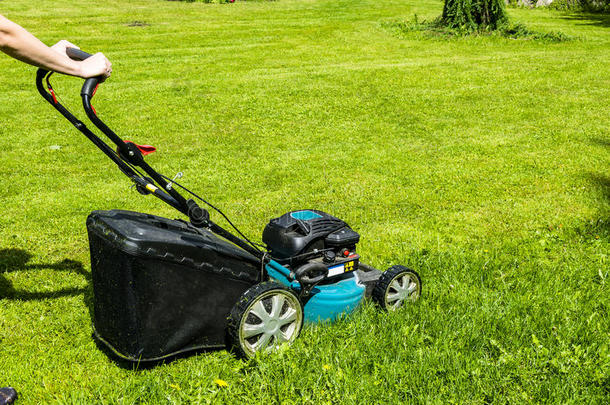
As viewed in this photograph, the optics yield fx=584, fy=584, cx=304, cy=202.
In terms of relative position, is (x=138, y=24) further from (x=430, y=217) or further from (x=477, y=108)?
(x=430, y=217)

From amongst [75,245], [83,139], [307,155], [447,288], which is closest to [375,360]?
[447,288]

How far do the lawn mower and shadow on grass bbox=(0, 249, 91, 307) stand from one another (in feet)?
2.66

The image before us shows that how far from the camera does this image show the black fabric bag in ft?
8.84

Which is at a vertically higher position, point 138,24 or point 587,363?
point 138,24

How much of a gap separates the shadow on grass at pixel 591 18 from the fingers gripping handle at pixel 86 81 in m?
17.3

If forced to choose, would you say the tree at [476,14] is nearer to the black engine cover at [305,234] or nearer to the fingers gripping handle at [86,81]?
the black engine cover at [305,234]

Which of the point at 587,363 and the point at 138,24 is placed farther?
the point at 138,24


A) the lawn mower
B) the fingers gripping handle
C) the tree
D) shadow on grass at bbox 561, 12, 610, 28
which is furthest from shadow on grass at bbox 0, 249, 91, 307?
shadow on grass at bbox 561, 12, 610, 28

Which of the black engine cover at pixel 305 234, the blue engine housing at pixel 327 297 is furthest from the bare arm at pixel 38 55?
the blue engine housing at pixel 327 297

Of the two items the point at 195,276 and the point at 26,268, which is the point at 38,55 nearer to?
the point at 195,276

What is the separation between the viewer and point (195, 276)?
286cm

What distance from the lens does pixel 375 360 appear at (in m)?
3.07

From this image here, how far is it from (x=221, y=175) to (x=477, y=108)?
4534mm

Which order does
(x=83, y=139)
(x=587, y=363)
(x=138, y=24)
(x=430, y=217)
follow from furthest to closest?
(x=138, y=24) < (x=83, y=139) < (x=430, y=217) < (x=587, y=363)
